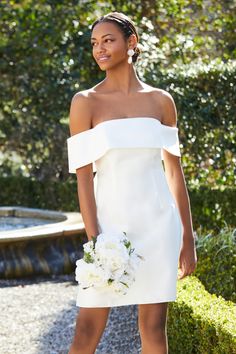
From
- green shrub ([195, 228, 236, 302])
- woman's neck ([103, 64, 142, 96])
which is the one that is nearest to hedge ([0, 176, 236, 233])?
green shrub ([195, 228, 236, 302])

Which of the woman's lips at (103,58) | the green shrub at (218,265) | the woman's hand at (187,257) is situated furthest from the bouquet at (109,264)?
the green shrub at (218,265)

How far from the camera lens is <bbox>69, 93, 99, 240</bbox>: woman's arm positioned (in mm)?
3119

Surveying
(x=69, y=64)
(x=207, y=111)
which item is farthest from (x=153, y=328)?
(x=69, y=64)

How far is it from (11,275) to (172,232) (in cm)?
386

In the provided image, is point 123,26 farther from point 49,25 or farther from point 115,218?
point 49,25

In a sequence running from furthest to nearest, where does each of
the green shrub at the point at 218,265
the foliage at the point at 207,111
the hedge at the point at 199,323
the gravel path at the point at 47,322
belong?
1. the foliage at the point at 207,111
2. the green shrub at the point at 218,265
3. the gravel path at the point at 47,322
4. the hedge at the point at 199,323

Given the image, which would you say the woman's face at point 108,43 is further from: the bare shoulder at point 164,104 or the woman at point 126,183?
the bare shoulder at point 164,104

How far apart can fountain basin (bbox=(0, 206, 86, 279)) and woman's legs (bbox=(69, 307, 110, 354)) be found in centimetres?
366

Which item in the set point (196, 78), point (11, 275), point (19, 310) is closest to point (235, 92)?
point (196, 78)

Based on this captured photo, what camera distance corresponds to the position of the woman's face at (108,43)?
125 inches

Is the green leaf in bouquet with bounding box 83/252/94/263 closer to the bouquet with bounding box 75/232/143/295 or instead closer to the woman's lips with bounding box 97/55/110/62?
the bouquet with bounding box 75/232/143/295

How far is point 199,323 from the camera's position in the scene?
399 cm

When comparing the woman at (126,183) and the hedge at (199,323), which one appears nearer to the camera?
the woman at (126,183)

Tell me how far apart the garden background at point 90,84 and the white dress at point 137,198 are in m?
5.11
